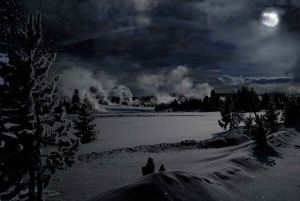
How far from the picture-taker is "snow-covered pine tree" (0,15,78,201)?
666 inches

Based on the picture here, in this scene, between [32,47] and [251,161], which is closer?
[32,47]


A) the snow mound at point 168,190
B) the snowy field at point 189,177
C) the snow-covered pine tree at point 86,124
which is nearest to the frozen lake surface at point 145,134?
the snow-covered pine tree at point 86,124

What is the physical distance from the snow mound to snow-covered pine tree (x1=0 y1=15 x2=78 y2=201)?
3.47 metres

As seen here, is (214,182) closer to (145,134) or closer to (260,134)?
(260,134)

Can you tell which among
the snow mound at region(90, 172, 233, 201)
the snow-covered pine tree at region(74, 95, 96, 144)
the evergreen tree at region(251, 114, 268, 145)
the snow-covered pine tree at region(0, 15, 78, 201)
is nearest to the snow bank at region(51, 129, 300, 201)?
the snow mound at region(90, 172, 233, 201)

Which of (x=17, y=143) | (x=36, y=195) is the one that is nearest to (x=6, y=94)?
(x=17, y=143)

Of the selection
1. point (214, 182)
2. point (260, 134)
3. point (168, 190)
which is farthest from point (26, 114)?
point (260, 134)

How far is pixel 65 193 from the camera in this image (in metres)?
22.8

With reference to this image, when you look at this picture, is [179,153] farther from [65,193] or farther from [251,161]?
[65,193]

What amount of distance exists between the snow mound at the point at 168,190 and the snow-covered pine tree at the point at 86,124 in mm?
37565

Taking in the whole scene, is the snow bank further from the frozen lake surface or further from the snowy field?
the frozen lake surface

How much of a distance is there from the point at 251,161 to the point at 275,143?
13115 millimetres

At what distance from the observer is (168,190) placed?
1731 cm

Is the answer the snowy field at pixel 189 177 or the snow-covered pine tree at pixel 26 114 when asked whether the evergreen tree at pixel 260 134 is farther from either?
the snow-covered pine tree at pixel 26 114
